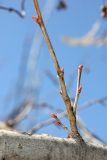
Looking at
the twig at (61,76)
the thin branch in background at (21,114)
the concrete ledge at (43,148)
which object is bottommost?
the concrete ledge at (43,148)

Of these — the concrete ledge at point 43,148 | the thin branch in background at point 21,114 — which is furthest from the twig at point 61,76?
the thin branch in background at point 21,114

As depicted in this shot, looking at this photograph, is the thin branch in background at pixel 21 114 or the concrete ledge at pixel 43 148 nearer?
the concrete ledge at pixel 43 148

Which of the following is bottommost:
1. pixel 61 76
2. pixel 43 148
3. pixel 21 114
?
pixel 43 148

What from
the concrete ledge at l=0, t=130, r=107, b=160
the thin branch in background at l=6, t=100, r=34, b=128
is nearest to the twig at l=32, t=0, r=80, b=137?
the concrete ledge at l=0, t=130, r=107, b=160

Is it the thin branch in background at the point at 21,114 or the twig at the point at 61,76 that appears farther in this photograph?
the thin branch in background at the point at 21,114

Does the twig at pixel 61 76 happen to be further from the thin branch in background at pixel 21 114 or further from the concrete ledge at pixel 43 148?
the thin branch in background at pixel 21 114

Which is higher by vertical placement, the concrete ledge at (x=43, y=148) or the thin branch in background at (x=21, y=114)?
the thin branch in background at (x=21, y=114)

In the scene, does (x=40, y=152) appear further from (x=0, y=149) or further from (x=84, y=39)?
(x=84, y=39)

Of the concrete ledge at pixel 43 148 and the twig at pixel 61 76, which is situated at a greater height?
the twig at pixel 61 76

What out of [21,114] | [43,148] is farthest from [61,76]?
[21,114]

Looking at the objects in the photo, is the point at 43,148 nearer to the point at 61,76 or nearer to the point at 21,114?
the point at 61,76
